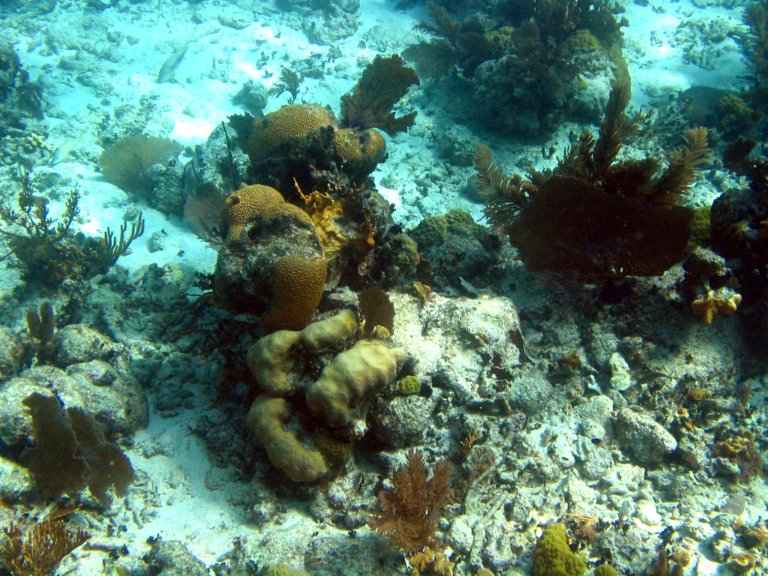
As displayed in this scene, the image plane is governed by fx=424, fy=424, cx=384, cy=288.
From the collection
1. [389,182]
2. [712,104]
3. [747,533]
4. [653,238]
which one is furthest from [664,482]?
[712,104]

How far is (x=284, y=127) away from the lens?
568 centimetres

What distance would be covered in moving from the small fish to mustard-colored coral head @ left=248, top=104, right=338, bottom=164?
877 cm

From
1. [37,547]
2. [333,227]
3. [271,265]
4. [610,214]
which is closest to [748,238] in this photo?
[610,214]

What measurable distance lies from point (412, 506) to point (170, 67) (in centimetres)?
1423

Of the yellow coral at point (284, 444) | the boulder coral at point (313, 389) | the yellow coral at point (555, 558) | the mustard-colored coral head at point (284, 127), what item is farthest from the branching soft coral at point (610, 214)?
the yellow coral at point (284, 444)

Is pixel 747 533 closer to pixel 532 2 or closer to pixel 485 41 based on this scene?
pixel 485 41

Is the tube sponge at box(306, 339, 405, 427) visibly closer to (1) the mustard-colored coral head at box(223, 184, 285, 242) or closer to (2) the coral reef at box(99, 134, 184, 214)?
(1) the mustard-colored coral head at box(223, 184, 285, 242)

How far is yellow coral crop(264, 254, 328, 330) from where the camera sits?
359cm

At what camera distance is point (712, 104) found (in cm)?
941

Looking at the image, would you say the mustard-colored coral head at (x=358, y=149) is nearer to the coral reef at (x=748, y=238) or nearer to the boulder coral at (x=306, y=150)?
the boulder coral at (x=306, y=150)

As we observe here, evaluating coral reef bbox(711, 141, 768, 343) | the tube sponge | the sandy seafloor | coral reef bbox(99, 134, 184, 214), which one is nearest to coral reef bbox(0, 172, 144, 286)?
the sandy seafloor

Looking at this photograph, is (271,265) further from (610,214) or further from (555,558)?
(610,214)

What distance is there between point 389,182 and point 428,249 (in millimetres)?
2970

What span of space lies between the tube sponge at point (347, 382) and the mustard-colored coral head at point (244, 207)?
163 centimetres
